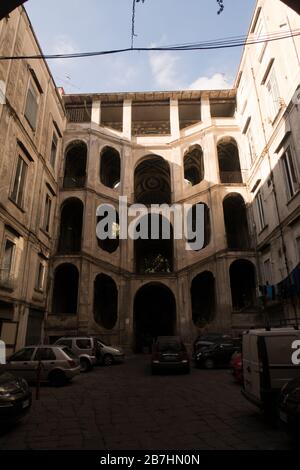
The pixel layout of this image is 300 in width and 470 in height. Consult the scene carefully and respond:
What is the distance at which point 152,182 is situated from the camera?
3272 centimetres

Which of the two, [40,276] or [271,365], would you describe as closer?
[271,365]

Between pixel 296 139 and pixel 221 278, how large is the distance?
10.7 meters

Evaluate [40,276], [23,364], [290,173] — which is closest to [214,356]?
[23,364]

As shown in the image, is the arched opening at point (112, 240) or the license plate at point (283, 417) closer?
the license plate at point (283, 417)

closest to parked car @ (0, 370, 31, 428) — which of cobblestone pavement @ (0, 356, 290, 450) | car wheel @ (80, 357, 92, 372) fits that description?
cobblestone pavement @ (0, 356, 290, 450)

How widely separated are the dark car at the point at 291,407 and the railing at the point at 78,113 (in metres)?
29.4

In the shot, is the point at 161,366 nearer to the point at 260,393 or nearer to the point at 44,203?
the point at 260,393

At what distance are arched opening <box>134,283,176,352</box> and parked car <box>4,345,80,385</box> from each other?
16774mm

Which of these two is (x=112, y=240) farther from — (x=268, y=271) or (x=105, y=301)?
(x=268, y=271)

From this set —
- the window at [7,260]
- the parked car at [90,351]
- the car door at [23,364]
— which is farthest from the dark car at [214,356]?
the window at [7,260]

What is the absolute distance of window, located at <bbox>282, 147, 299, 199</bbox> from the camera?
1686 centimetres

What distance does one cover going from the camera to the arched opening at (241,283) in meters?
25.4

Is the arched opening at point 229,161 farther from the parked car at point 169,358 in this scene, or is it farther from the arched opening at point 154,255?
the parked car at point 169,358

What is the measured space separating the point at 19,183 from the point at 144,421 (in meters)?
15.6
